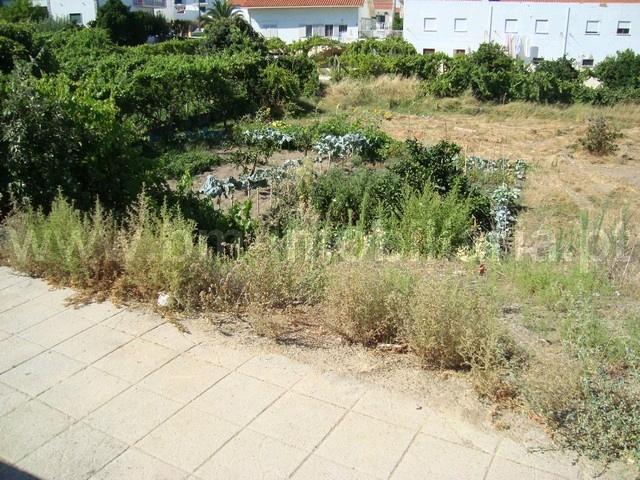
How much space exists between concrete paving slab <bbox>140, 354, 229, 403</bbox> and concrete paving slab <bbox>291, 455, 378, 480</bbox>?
2.66 ft

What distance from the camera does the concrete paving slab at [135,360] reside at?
3520 millimetres

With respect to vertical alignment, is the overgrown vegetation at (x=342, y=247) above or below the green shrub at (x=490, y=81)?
below

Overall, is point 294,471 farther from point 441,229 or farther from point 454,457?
point 441,229

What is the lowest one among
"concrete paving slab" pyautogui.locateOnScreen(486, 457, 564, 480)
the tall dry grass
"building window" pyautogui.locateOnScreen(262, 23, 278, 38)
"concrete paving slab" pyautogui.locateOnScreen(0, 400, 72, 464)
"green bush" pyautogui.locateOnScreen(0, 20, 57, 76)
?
"concrete paving slab" pyautogui.locateOnScreen(0, 400, 72, 464)

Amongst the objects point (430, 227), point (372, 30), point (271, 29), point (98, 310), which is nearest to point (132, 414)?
point (98, 310)

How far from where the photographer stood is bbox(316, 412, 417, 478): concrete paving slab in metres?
2.77

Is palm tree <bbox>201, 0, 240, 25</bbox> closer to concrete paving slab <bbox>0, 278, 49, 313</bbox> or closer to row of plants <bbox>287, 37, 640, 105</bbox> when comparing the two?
row of plants <bbox>287, 37, 640, 105</bbox>

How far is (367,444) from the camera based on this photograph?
290cm

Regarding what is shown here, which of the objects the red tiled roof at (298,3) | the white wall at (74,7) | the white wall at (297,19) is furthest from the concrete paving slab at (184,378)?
the white wall at (74,7)

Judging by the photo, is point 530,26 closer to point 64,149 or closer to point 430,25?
point 430,25

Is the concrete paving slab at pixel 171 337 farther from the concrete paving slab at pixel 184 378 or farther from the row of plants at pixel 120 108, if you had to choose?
the row of plants at pixel 120 108

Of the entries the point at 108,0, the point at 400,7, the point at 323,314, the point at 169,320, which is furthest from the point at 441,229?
the point at 400,7

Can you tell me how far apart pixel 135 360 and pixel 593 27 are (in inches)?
1455

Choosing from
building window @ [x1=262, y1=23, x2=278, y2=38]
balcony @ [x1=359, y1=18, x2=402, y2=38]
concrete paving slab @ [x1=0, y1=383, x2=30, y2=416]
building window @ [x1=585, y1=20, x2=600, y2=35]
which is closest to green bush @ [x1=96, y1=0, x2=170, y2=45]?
building window @ [x1=262, y1=23, x2=278, y2=38]
